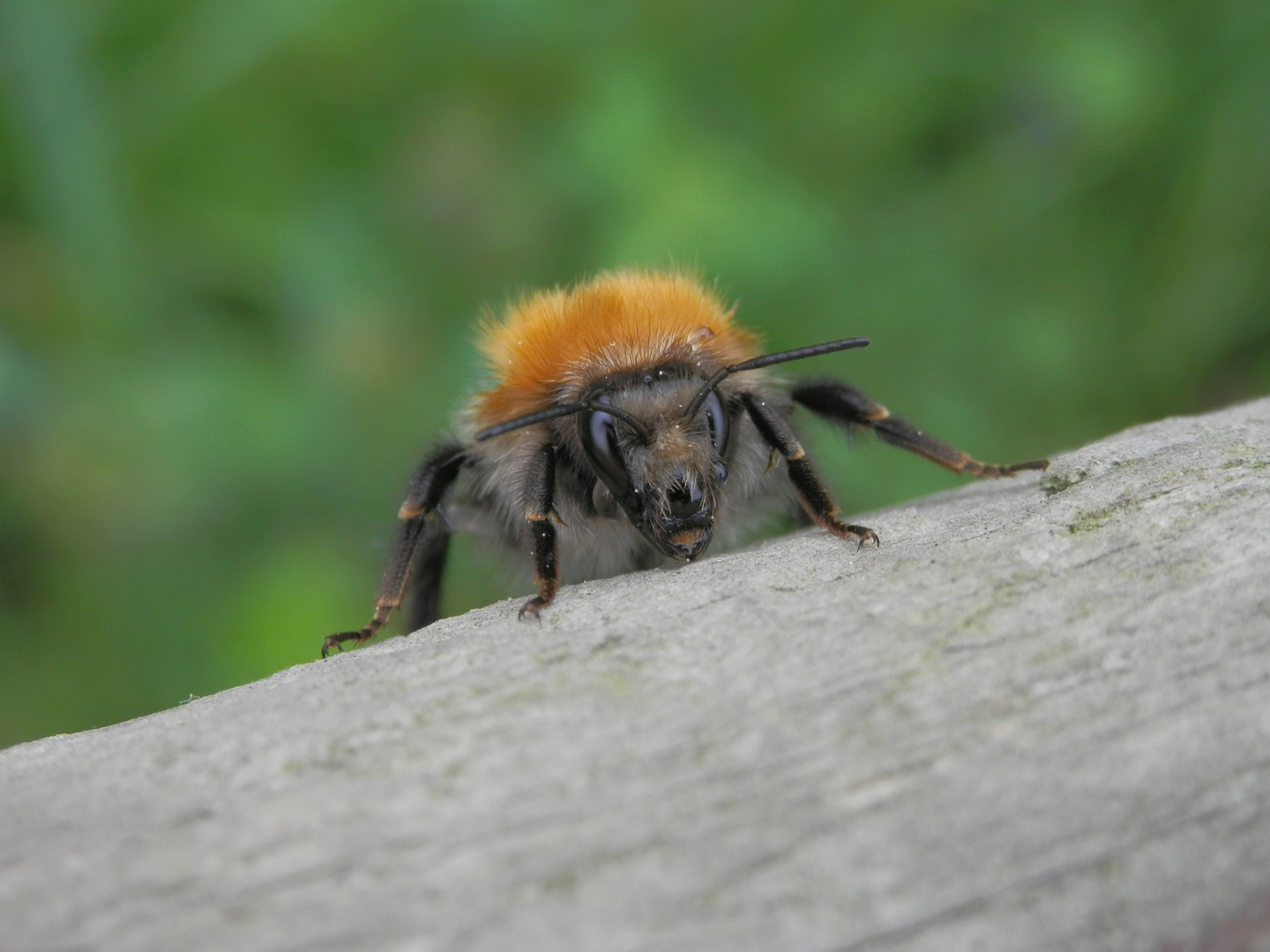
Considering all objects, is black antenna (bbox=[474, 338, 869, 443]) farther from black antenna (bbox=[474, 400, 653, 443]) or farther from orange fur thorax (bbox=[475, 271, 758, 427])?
orange fur thorax (bbox=[475, 271, 758, 427])

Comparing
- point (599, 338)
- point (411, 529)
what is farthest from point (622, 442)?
point (411, 529)

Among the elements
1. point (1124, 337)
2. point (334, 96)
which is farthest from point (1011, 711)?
point (334, 96)

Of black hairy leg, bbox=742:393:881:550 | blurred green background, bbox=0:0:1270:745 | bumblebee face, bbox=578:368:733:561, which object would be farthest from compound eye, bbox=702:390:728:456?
blurred green background, bbox=0:0:1270:745

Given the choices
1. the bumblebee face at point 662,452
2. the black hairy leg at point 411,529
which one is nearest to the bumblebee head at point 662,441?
the bumblebee face at point 662,452

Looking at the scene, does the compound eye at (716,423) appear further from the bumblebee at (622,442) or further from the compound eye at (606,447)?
the compound eye at (606,447)

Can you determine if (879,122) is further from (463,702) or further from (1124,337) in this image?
(463,702)
